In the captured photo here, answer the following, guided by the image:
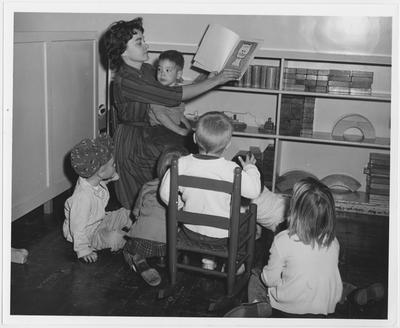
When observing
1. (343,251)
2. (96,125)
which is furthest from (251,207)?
(96,125)

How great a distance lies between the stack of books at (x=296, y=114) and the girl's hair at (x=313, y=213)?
2.33 m

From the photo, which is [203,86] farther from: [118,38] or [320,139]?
[320,139]

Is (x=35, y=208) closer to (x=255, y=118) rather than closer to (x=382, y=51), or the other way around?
(x=255, y=118)

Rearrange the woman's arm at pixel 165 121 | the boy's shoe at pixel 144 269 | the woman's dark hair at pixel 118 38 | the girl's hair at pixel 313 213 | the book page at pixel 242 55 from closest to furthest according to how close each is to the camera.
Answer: the girl's hair at pixel 313 213 < the boy's shoe at pixel 144 269 < the woman's dark hair at pixel 118 38 < the woman's arm at pixel 165 121 < the book page at pixel 242 55

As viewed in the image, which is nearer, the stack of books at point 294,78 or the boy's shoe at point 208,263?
the boy's shoe at point 208,263

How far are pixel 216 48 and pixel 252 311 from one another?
241 cm

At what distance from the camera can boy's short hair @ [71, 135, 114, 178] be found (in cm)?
383

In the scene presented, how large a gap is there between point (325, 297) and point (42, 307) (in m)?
1.57

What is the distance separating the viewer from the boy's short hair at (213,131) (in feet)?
10.7

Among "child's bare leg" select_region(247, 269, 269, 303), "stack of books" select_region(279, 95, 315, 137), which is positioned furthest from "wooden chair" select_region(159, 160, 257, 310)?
"stack of books" select_region(279, 95, 315, 137)

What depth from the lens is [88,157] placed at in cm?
384

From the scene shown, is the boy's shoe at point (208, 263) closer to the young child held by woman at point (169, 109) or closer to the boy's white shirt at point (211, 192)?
the boy's white shirt at point (211, 192)

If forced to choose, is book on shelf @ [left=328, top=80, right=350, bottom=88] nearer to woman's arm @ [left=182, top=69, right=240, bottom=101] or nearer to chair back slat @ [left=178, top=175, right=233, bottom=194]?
woman's arm @ [left=182, top=69, right=240, bottom=101]

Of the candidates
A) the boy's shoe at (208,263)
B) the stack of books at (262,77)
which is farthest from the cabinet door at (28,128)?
the stack of books at (262,77)
